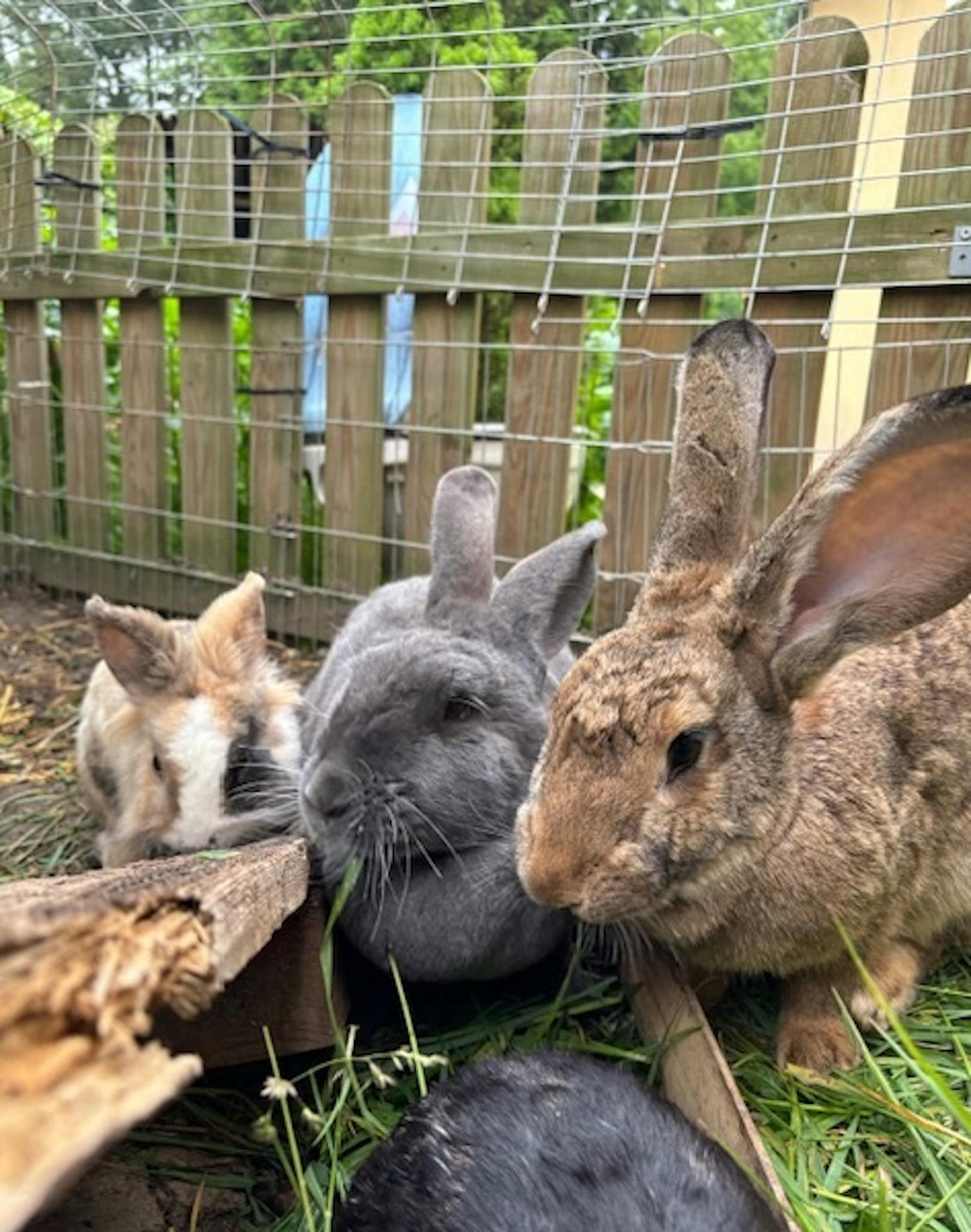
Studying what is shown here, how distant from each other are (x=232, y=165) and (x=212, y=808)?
291 centimetres

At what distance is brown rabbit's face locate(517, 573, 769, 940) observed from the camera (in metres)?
1.68

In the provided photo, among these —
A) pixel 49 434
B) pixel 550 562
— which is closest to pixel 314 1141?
pixel 550 562

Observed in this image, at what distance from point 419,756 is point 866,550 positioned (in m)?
0.88

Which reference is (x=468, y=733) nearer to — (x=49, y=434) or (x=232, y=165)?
(x=232, y=165)

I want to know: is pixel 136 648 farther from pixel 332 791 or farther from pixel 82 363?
pixel 82 363

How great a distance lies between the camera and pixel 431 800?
208 centimetres

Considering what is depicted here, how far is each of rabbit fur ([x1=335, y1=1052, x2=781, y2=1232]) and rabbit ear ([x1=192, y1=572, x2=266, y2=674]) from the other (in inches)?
61.3

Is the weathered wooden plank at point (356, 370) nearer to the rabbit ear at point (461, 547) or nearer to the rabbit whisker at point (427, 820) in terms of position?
the rabbit ear at point (461, 547)

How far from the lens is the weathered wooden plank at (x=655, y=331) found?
3.47 m

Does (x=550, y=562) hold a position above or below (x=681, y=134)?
below

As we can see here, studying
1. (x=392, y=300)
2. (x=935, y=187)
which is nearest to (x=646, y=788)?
(x=935, y=187)

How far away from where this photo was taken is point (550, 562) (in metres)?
2.56

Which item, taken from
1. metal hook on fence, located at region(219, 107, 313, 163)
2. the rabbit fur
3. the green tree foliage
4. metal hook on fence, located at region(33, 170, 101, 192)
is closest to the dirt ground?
the rabbit fur

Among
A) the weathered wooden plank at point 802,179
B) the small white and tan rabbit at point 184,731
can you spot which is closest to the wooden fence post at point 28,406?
the small white and tan rabbit at point 184,731
